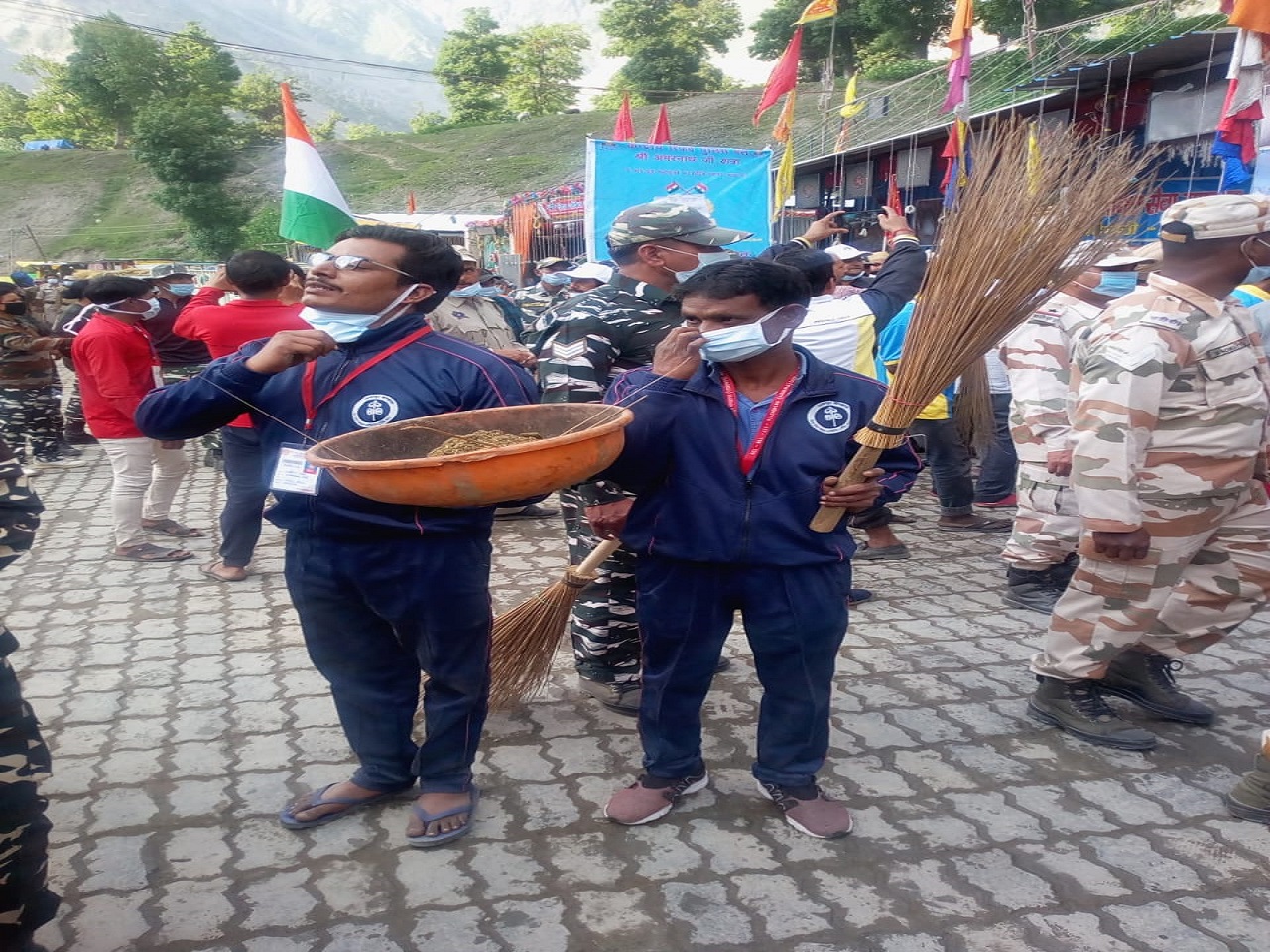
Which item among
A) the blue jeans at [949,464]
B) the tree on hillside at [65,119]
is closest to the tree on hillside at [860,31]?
the blue jeans at [949,464]

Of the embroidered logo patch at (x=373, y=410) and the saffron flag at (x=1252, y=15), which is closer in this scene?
the embroidered logo patch at (x=373, y=410)

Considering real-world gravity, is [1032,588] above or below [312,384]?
below

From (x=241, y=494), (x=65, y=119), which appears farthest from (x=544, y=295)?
(x=65, y=119)

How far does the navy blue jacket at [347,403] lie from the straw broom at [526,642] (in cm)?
88

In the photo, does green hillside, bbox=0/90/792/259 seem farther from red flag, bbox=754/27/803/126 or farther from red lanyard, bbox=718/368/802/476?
red lanyard, bbox=718/368/802/476

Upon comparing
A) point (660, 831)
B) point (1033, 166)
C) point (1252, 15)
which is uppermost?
point (1252, 15)

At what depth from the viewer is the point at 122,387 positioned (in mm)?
5578

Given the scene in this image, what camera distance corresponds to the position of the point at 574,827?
2857mm

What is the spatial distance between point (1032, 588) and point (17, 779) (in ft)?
14.6

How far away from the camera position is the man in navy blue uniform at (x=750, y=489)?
8.40 ft

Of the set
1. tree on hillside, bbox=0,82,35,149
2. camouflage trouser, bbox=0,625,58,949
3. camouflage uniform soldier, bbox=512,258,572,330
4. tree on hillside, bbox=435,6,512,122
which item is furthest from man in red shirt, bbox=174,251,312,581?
tree on hillside, bbox=0,82,35,149

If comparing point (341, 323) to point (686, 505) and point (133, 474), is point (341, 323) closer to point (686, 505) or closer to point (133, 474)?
point (686, 505)

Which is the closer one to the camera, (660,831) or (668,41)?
(660,831)

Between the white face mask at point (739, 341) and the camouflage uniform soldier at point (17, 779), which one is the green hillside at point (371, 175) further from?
the camouflage uniform soldier at point (17, 779)
